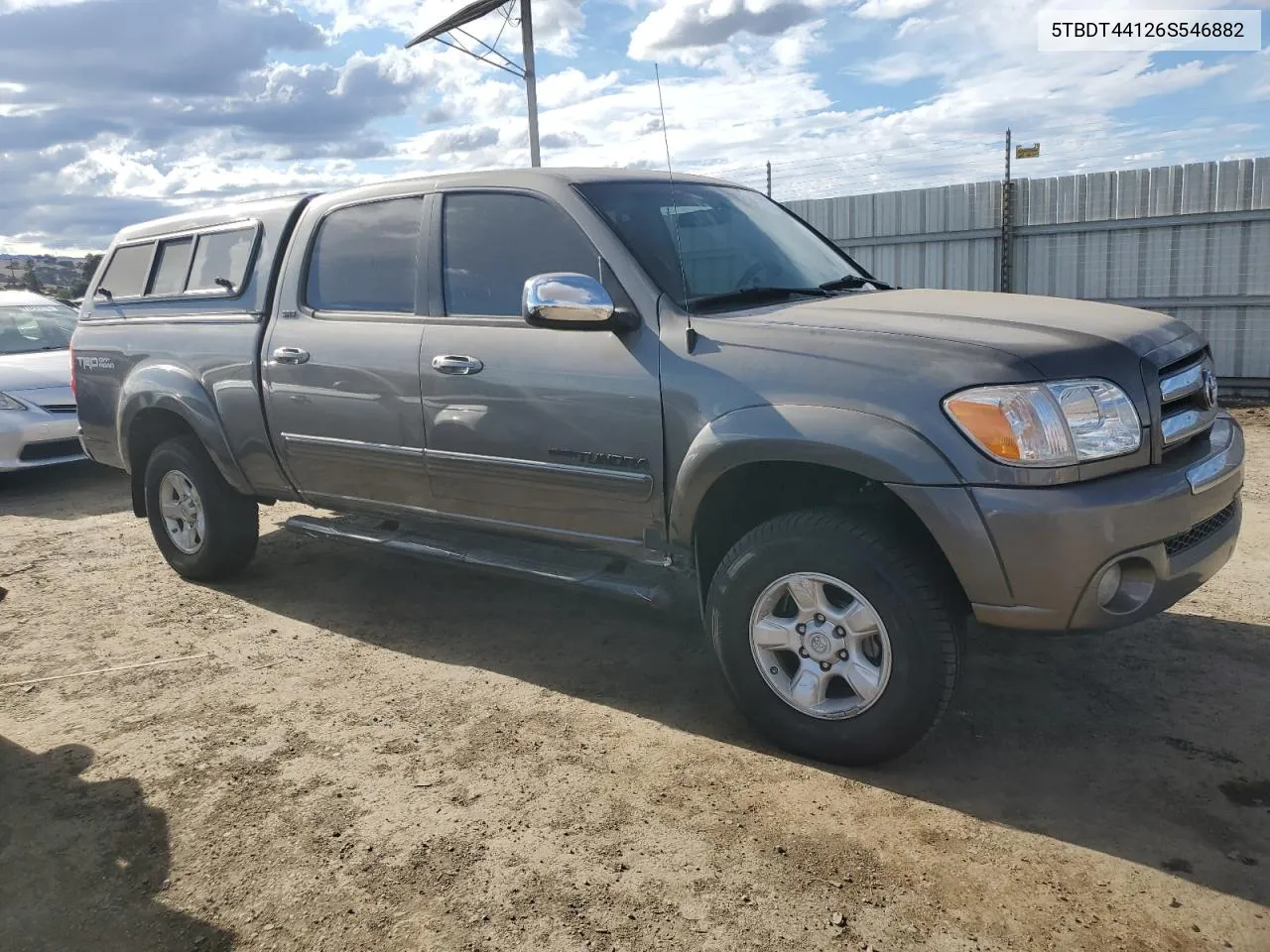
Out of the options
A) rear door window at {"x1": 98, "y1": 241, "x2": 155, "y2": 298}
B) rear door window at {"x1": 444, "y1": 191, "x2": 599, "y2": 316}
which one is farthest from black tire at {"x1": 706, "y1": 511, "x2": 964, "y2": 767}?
rear door window at {"x1": 98, "y1": 241, "x2": 155, "y2": 298}

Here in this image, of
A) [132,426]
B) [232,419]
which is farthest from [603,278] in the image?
[132,426]

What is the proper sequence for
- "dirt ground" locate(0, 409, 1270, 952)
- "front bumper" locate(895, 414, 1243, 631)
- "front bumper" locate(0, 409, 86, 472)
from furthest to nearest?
"front bumper" locate(0, 409, 86, 472) < "front bumper" locate(895, 414, 1243, 631) < "dirt ground" locate(0, 409, 1270, 952)

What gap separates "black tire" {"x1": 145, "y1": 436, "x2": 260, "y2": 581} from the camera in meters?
5.21

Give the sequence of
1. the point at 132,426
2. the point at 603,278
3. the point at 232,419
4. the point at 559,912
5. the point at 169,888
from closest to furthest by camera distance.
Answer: the point at 559,912, the point at 169,888, the point at 603,278, the point at 232,419, the point at 132,426

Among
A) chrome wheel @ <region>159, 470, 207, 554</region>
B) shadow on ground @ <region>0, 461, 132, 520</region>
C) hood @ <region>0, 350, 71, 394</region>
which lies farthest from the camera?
hood @ <region>0, 350, 71, 394</region>

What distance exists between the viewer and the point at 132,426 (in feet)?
18.0

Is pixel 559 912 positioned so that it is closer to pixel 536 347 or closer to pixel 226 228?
pixel 536 347

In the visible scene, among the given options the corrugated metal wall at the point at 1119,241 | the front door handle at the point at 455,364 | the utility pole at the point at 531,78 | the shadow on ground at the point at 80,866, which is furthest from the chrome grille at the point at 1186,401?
the utility pole at the point at 531,78

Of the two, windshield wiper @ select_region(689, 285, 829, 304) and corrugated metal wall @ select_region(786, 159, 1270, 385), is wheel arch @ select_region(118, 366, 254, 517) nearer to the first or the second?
windshield wiper @ select_region(689, 285, 829, 304)

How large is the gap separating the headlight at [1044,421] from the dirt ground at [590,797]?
103 cm

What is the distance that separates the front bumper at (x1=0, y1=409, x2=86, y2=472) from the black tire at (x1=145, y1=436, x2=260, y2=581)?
339 cm

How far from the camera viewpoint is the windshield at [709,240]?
3.67 metres

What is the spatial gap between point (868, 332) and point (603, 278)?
3.33 ft

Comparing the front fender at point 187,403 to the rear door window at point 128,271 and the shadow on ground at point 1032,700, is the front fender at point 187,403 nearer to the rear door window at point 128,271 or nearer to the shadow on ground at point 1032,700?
the rear door window at point 128,271
